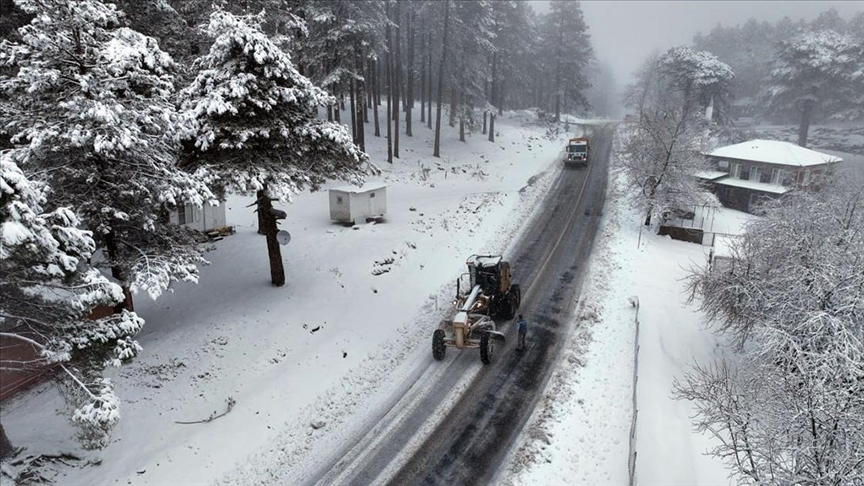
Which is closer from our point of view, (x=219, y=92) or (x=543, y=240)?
(x=219, y=92)

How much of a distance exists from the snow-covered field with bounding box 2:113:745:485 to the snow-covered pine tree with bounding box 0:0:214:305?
13.0 feet

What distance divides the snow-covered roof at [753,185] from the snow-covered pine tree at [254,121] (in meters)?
36.8

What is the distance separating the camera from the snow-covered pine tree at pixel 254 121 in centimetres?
1552

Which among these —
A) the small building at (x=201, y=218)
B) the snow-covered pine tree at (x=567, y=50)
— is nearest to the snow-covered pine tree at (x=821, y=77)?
the snow-covered pine tree at (x=567, y=50)

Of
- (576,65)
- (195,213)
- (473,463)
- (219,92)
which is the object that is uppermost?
(576,65)

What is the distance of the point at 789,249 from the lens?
17.3 m

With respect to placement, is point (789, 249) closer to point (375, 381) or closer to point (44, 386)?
point (375, 381)

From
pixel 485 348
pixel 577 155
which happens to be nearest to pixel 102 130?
pixel 485 348

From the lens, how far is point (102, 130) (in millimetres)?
11523

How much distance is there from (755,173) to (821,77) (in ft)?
106

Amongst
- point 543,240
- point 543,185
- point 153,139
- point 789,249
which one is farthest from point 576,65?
point 153,139

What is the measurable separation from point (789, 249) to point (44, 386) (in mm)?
23992

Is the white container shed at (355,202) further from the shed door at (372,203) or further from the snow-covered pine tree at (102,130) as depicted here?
the snow-covered pine tree at (102,130)

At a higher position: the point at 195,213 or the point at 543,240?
the point at 195,213
